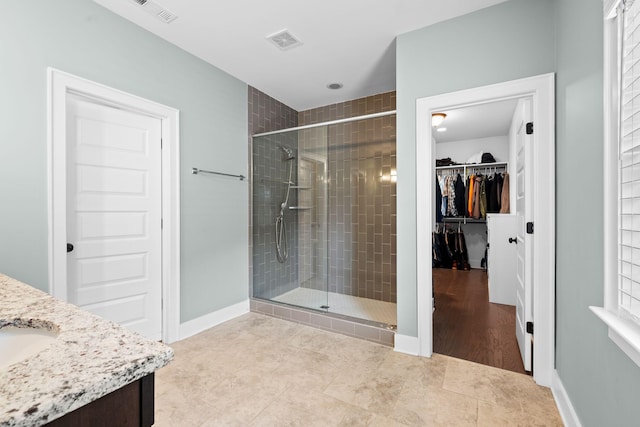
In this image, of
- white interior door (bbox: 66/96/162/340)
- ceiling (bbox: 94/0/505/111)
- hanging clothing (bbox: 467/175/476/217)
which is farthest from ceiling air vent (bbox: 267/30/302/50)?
hanging clothing (bbox: 467/175/476/217)

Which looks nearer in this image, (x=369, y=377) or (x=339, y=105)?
(x=369, y=377)

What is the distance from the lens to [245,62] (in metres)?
2.89

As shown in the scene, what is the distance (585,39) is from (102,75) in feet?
9.53

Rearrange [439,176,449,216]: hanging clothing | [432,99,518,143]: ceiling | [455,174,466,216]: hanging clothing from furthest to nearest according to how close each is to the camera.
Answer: [439,176,449,216]: hanging clothing, [455,174,466,216]: hanging clothing, [432,99,518,143]: ceiling

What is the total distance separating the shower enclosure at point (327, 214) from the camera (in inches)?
133

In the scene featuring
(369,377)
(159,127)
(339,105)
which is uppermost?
(339,105)

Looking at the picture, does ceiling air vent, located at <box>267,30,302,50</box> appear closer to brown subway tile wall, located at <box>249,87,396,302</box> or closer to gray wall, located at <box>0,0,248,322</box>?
gray wall, located at <box>0,0,248,322</box>

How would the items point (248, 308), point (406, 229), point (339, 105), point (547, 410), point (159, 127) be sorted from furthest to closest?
1. point (339, 105)
2. point (248, 308)
3. point (159, 127)
4. point (406, 229)
5. point (547, 410)

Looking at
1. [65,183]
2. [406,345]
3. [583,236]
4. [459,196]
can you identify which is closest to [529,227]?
[583,236]

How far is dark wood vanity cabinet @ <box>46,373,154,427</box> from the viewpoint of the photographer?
1.65 ft

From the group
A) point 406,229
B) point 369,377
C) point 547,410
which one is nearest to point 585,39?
point 406,229

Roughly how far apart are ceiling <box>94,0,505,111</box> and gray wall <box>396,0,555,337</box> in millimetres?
114

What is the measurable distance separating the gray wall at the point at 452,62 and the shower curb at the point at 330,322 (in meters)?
0.20

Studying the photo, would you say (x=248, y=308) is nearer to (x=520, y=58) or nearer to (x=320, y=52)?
(x=320, y=52)
